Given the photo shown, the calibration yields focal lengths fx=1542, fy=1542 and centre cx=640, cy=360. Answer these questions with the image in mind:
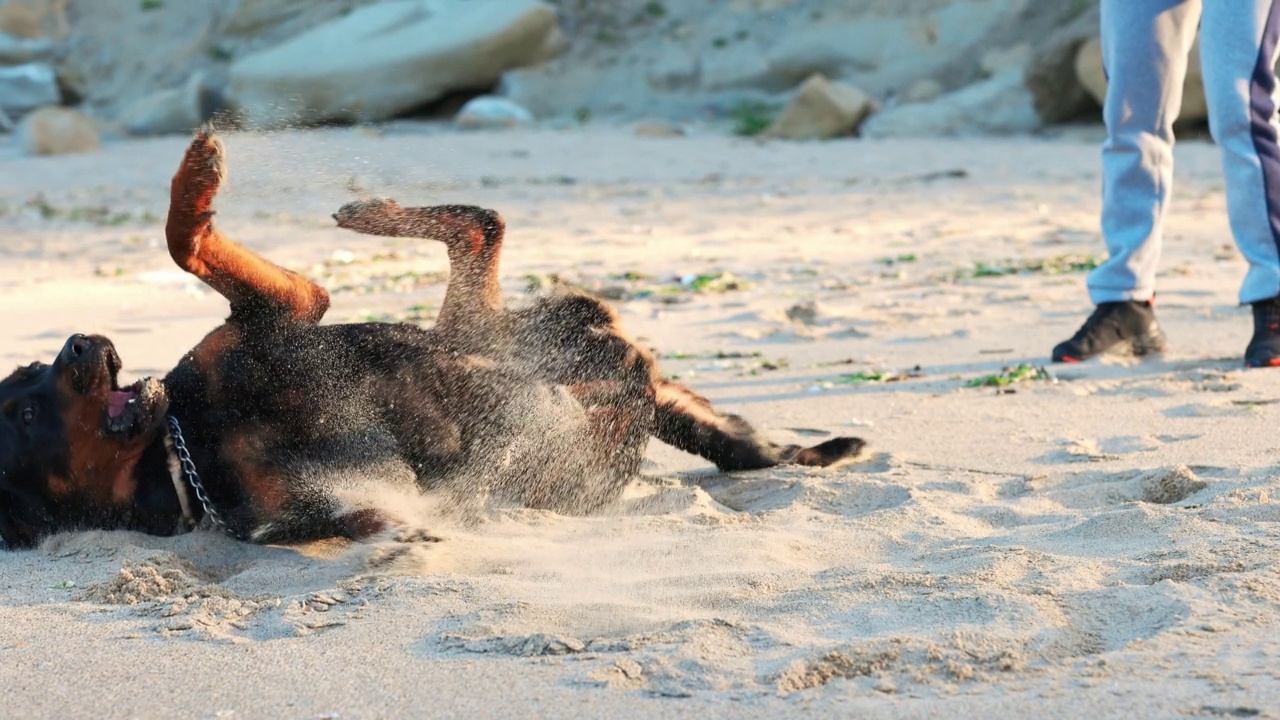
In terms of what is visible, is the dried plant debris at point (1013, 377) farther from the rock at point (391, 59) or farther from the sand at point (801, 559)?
the rock at point (391, 59)

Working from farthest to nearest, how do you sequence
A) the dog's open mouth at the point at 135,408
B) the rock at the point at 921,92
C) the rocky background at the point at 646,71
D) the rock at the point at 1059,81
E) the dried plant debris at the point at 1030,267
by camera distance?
1. the rock at the point at 921,92
2. the rocky background at the point at 646,71
3. the rock at the point at 1059,81
4. the dried plant debris at the point at 1030,267
5. the dog's open mouth at the point at 135,408

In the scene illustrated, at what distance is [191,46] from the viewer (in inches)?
781

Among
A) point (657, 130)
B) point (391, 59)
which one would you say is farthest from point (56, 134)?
point (657, 130)

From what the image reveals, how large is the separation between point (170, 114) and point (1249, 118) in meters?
13.8

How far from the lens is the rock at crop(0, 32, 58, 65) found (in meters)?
19.8

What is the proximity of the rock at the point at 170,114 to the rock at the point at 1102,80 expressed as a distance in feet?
29.5

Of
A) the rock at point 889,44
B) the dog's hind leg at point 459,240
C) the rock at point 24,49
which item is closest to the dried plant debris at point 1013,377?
the dog's hind leg at point 459,240

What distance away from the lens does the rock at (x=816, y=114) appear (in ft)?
44.3

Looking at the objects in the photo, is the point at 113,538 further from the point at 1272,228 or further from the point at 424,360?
the point at 1272,228

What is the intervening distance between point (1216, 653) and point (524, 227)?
6.87m

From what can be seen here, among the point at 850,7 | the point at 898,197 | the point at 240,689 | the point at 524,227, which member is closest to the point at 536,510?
Result: the point at 240,689

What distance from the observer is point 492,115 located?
15.6m

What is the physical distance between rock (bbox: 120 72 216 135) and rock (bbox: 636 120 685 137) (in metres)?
5.14

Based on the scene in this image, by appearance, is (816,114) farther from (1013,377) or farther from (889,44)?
(1013,377)
